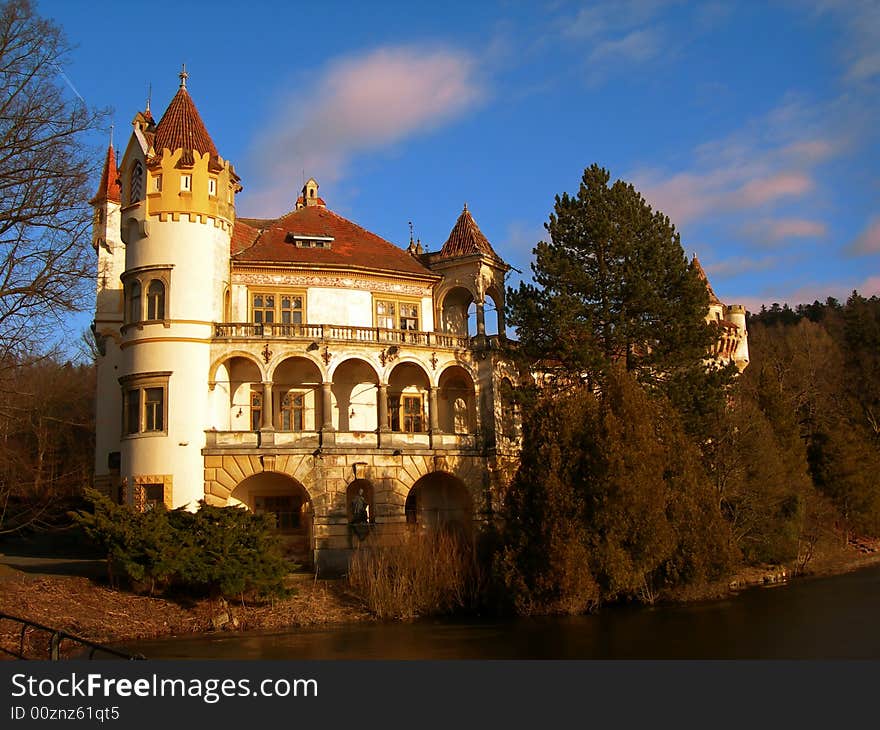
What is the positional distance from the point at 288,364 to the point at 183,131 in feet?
36.4

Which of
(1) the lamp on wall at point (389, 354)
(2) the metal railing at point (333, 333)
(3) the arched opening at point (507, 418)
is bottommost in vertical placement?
(3) the arched opening at point (507, 418)

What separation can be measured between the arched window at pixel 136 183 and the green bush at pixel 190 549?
45.5 feet

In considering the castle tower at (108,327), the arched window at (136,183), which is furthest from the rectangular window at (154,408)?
the arched window at (136,183)

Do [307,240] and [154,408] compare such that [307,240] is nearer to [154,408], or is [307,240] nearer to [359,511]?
[154,408]

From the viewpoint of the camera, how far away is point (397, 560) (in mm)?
32812

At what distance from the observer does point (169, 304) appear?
37156 mm

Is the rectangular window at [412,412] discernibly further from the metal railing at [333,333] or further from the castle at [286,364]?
the metal railing at [333,333]

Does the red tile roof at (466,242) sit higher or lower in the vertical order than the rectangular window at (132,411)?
higher

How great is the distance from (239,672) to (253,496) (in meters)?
24.9

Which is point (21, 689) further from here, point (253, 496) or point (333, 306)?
point (333, 306)

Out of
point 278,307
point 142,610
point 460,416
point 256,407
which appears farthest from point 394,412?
point 142,610

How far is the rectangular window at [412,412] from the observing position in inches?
1678

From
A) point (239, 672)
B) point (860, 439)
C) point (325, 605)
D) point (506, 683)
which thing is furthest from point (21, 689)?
point (860, 439)

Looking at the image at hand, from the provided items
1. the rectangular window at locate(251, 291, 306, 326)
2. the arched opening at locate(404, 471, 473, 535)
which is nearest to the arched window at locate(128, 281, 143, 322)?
the rectangular window at locate(251, 291, 306, 326)
